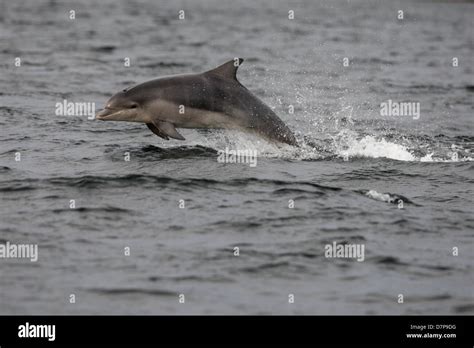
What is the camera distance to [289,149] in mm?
17609

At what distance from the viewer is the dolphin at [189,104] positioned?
16.2m

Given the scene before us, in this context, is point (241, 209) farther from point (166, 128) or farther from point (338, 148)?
point (338, 148)

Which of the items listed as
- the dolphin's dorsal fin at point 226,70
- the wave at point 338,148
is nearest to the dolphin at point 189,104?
the dolphin's dorsal fin at point 226,70

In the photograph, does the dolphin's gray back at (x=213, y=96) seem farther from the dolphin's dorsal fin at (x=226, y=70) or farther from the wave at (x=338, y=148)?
the wave at (x=338, y=148)

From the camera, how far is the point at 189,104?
16344 mm

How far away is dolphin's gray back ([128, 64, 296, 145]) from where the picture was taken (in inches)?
642

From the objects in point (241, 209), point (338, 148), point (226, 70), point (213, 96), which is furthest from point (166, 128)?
point (338, 148)

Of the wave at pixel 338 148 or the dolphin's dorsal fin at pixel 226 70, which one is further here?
the wave at pixel 338 148

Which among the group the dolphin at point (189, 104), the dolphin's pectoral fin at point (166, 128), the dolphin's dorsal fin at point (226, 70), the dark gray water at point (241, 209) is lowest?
the dark gray water at point (241, 209)

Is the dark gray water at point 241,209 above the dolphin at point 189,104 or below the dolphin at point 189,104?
below

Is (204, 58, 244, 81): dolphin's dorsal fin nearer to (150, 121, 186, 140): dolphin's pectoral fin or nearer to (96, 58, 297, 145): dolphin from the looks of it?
(96, 58, 297, 145): dolphin

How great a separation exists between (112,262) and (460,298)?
422 cm
